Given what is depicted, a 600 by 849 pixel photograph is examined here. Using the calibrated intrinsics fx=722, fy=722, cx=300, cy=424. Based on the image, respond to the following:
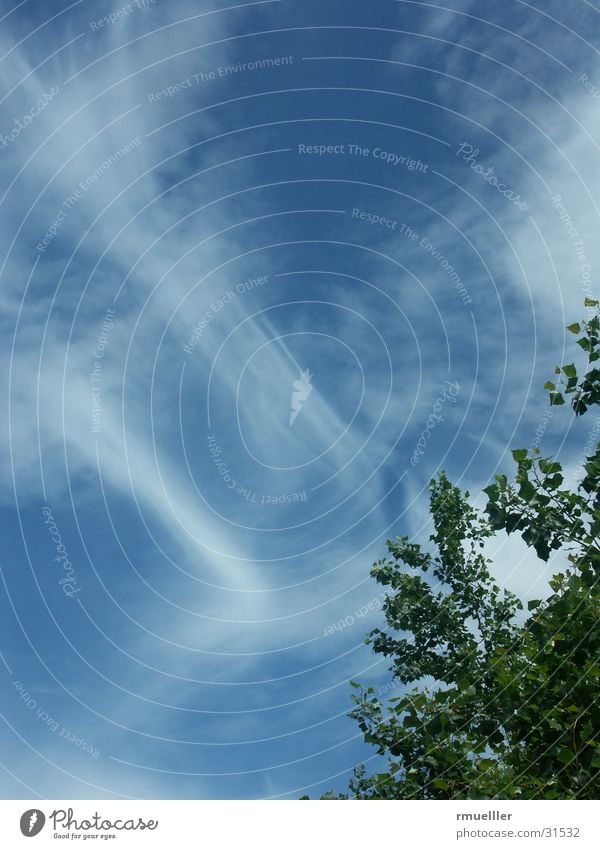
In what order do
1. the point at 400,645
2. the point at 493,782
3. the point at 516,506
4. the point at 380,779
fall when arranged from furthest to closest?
the point at 400,645 < the point at 380,779 < the point at 516,506 < the point at 493,782

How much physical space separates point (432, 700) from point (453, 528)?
27.3 ft

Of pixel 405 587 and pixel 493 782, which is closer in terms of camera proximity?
pixel 493 782

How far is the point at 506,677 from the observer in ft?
43.9

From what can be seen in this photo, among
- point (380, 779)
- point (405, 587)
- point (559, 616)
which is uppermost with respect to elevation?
point (405, 587)

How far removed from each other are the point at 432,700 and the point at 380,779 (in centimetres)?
244
